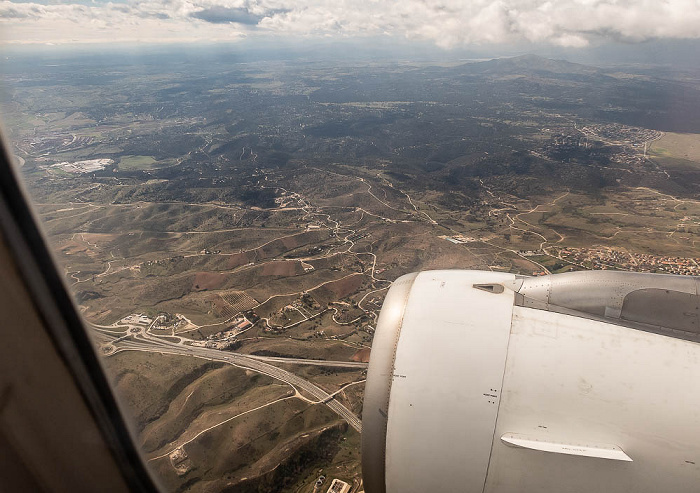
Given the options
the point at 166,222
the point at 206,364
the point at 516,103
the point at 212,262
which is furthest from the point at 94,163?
the point at 516,103

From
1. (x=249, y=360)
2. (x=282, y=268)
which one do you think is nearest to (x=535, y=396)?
(x=249, y=360)

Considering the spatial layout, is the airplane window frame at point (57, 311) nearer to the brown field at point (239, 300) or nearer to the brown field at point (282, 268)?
the brown field at point (239, 300)

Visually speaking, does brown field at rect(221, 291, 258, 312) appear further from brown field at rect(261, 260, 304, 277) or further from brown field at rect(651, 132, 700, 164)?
brown field at rect(651, 132, 700, 164)

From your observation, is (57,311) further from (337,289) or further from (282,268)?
(282,268)

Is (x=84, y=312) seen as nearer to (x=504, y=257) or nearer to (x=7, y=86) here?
(x=7, y=86)

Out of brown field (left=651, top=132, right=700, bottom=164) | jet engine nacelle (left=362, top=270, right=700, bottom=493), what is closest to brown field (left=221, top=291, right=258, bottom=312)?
jet engine nacelle (left=362, top=270, right=700, bottom=493)
